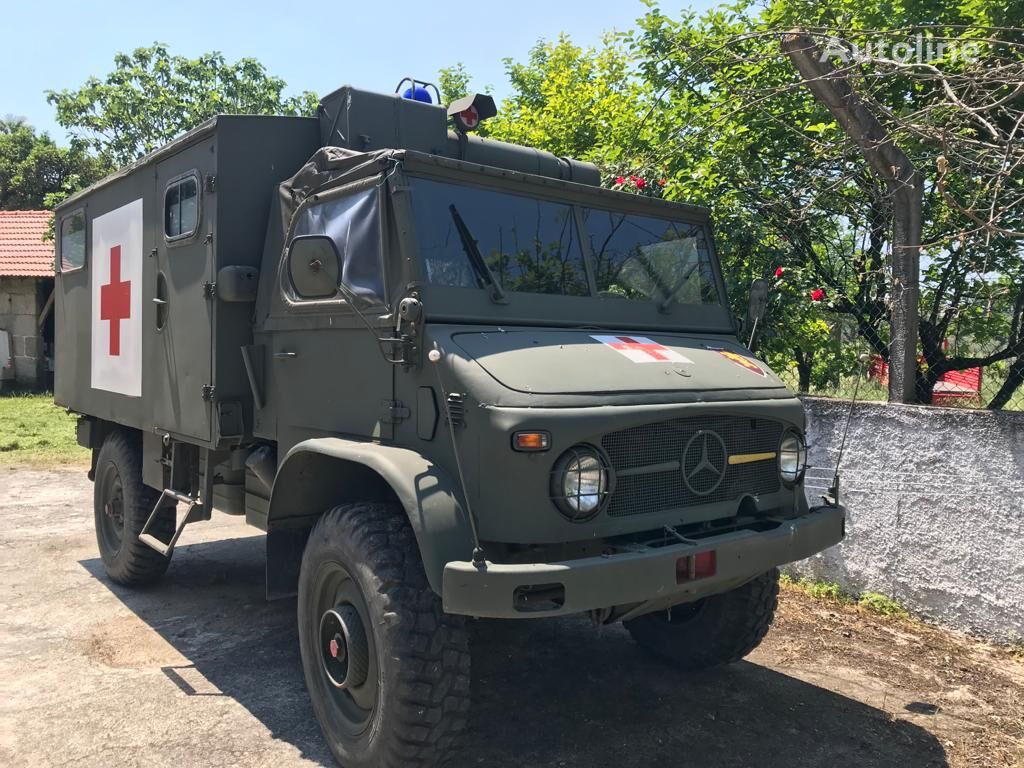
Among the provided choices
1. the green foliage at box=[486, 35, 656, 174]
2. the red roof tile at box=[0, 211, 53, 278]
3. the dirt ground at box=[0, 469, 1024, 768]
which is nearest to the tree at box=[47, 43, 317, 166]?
the red roof tile at box=[0, 211, 53, 278]

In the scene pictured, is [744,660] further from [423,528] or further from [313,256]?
[313,256]

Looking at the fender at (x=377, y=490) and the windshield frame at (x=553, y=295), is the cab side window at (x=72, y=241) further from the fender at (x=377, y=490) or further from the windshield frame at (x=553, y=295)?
the windshield frame at (x=553, y=295)

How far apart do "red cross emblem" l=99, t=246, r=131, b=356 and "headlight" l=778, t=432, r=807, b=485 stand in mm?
4075

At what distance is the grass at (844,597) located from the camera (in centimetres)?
518

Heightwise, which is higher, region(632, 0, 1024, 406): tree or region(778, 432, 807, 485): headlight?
region(632, 0, 1024, 406): tree

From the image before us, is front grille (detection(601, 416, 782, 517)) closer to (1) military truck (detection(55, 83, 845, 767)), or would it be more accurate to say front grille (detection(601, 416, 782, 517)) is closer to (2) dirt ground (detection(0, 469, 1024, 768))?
(1) military truck (detection(55, 83, 845, 767))

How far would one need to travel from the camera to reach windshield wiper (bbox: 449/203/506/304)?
3635 mm

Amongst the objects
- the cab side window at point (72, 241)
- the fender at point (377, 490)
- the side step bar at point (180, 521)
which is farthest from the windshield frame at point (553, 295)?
the cab side window at point (72, 241)

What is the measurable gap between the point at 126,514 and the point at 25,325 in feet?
52.8

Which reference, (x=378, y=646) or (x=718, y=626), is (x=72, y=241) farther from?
(x=718, y=626)

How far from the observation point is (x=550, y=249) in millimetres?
3904

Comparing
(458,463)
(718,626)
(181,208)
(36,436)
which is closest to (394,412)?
(458,463)

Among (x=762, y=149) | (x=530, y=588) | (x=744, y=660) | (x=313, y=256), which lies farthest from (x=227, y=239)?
(x=762, y=149)

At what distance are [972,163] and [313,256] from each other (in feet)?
10.2
